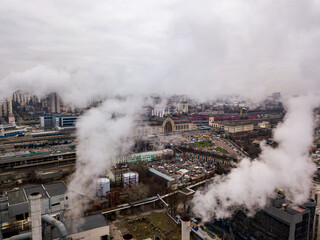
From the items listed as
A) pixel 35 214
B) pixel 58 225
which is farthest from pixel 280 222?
pixel 35 214

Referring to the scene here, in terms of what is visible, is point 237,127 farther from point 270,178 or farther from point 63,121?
point 270,178

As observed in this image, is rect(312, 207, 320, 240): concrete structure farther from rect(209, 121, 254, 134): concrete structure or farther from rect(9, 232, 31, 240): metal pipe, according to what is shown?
rect(209, 121, 254, 134): concrete structure

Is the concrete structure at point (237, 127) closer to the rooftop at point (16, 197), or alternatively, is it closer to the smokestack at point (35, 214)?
the rooftop at point (16, 197)

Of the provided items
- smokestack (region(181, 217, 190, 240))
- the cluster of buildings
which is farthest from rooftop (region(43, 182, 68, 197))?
smokestack (region(181, 217, 190, 240))

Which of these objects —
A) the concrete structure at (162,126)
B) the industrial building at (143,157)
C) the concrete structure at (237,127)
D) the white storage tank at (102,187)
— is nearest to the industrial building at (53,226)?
the white storage tank at (102,187)

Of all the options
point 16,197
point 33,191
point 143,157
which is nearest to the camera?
point 16,197
